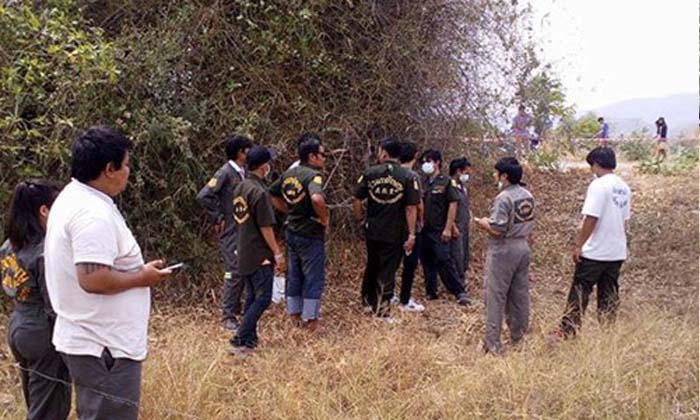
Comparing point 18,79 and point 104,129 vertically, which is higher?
point 18,79

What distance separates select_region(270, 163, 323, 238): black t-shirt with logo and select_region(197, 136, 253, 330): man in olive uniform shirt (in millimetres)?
421

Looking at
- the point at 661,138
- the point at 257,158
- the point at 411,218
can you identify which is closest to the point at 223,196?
the point at 257,158

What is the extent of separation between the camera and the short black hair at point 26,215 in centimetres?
296

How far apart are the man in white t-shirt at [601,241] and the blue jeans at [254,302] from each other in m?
2.17

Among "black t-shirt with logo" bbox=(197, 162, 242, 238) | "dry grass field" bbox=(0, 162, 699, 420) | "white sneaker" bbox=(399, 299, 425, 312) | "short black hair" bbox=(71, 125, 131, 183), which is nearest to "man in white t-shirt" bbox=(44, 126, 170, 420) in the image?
"short black hair" bbox=(71, 125, 131, 183)

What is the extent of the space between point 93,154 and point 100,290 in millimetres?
530

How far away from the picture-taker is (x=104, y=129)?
99.8 inches

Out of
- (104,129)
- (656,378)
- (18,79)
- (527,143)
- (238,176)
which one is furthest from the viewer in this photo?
(527,143)

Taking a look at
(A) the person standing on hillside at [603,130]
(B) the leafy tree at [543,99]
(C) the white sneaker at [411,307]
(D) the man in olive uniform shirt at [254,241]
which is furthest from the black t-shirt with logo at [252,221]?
(A) the person standing on hillside at [603,130]

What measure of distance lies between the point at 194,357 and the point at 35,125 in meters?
3.40

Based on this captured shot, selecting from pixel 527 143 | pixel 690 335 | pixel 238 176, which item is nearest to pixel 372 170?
pixel 238 176

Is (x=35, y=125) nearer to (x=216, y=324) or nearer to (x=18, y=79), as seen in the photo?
(x=18, y=79)

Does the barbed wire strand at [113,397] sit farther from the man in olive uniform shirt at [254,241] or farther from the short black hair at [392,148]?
the short black hair at [392,148]

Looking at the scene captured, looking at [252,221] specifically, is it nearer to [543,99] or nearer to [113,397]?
[113,397]
